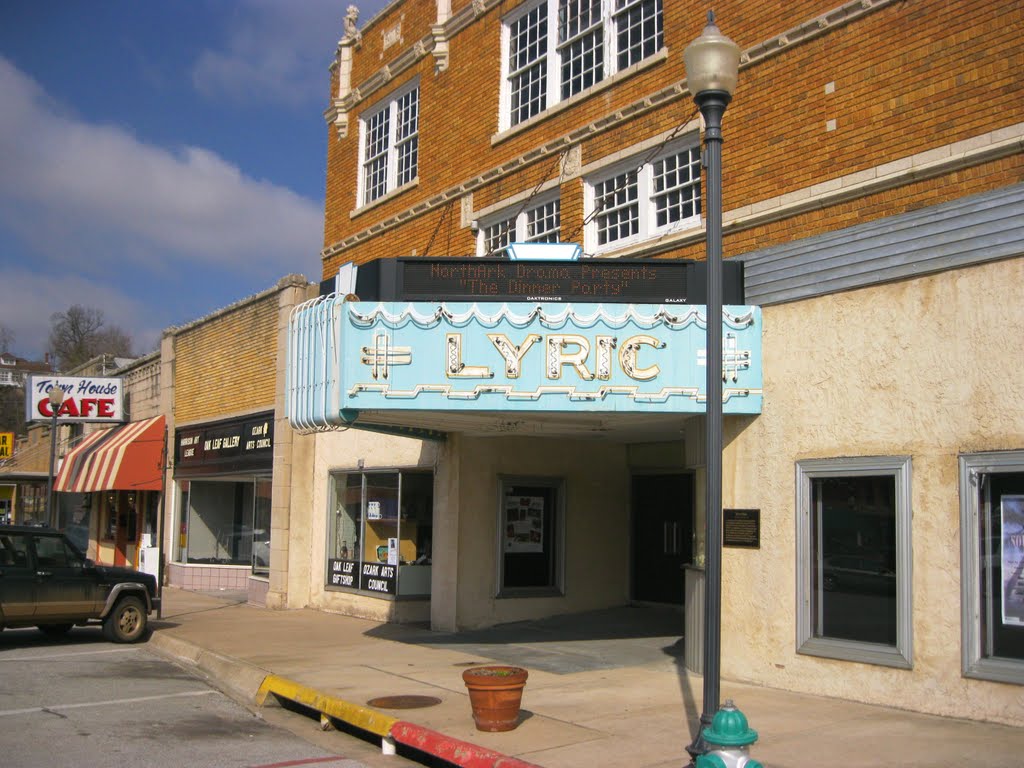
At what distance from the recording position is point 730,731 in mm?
6133

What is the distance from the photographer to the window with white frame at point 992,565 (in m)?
→ 8.48

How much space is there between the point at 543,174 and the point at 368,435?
18.4 feet

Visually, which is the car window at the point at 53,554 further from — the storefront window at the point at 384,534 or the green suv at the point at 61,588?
the storefront window at the point at 384,534

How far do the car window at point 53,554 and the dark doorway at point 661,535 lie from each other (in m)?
8.53

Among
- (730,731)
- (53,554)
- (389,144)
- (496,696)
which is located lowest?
(496,696)

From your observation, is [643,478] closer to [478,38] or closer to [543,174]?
[543,174]

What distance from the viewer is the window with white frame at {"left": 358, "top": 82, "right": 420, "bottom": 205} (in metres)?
19.2

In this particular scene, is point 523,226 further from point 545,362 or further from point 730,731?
point 730,731

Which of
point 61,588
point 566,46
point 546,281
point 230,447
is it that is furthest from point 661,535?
point 230,447

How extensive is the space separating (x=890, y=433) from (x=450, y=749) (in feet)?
16.0

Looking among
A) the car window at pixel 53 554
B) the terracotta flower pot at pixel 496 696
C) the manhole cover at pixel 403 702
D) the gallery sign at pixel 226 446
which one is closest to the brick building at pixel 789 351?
the manhole cover at pixel 403 702

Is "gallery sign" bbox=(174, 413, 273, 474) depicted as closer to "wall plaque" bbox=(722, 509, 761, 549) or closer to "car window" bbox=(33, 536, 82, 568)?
"car window" bbox=(33, 536, 82, 568)

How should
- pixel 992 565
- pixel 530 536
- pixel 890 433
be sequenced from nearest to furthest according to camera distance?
pixel 992 565, pixel 890 433, pixel 530 536

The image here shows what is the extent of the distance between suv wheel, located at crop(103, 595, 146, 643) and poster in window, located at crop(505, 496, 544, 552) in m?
5.54
